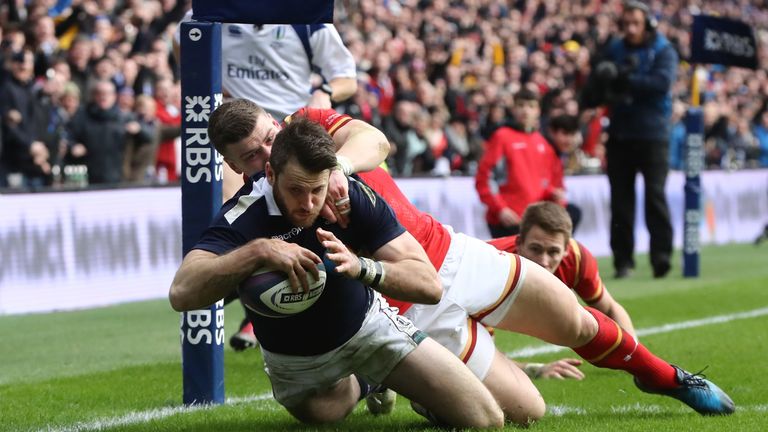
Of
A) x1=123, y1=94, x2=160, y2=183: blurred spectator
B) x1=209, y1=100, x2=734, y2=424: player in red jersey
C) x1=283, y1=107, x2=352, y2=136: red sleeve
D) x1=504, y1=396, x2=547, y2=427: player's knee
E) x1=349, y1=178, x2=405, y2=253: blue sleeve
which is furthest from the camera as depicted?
x1=123, y1=94, x2=160, y2=183: blurred spectator

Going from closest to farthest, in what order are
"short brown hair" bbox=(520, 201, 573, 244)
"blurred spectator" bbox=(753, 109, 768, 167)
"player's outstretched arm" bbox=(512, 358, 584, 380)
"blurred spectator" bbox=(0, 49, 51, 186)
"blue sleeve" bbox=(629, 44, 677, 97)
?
"short brown hair" bbox=(520, 201, 573, 244) < "player's outstretched arm" bbox=(512, 358, 584, 380) < "blurred spectator" bbox=(0, 49, 51, 186) < "blue sleeve" bbox=(629, 44, 677, 97) < "blurred spectator" bbox=(753, 109, 768, 167)

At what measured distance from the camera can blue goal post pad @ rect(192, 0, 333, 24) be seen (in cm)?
632

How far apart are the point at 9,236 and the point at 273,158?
6.87 m

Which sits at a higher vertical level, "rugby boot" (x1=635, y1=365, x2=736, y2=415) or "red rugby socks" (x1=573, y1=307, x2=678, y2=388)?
"red rugby socks" (x1=573, y1=307, x2=678, y2=388)

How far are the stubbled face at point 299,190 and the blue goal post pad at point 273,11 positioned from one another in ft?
4.30

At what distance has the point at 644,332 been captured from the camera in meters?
9.70

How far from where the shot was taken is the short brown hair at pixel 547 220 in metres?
7.05

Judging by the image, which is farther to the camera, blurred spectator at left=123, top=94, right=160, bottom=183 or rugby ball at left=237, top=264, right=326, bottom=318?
blurred spectator at left=123, top=94, right=160, bottom=183

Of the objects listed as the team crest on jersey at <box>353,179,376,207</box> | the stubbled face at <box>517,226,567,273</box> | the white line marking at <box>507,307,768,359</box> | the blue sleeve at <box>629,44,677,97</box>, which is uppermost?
the team crest on jersey at <box>353,179,376,207</box>

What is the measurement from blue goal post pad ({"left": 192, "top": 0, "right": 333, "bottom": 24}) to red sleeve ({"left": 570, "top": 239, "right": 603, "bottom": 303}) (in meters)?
1.97

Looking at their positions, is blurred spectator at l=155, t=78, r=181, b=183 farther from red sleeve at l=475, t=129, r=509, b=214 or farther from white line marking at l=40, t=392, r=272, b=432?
white line marking at l=40, t=392, r=272, b=432

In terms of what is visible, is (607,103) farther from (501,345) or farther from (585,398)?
(585,398)

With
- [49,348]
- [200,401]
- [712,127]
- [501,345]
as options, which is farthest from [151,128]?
[712,127]

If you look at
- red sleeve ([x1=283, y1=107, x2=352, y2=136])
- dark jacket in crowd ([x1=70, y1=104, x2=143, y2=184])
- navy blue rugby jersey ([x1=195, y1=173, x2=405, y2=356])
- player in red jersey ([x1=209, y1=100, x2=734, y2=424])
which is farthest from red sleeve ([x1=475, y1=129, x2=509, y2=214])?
navy blue rugby jersey ([x1=195, y1=173, x2=405, y2=356])
